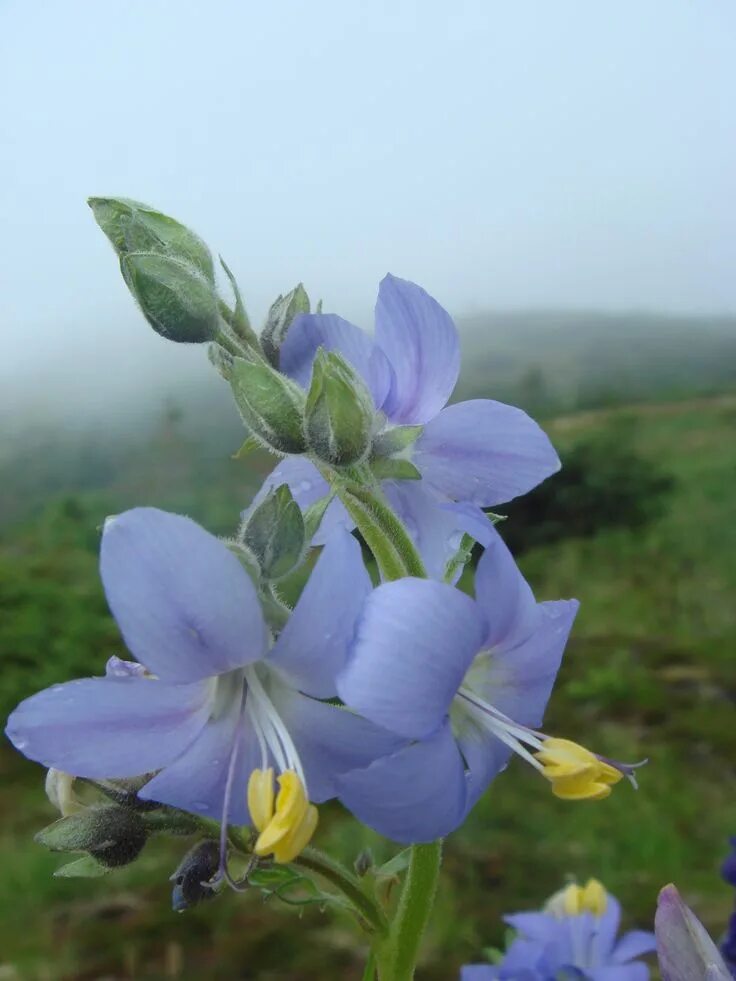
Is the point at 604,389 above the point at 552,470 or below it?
below

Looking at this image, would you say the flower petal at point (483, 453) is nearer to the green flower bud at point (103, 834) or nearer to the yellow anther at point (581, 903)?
the green flower bud at point (103, 834)

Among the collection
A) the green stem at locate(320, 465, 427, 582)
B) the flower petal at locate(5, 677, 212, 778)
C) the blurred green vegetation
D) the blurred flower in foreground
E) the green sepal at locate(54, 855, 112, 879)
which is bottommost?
the blurred green vegetation

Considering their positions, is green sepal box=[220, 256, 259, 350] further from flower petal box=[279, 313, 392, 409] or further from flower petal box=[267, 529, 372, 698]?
flower petal box=[267, 529, 372, 698]

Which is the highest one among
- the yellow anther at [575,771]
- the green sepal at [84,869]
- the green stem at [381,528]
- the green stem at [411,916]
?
the green stem at [381,528]

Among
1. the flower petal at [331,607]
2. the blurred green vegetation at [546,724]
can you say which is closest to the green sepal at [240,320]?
the flower petal at [331,607]

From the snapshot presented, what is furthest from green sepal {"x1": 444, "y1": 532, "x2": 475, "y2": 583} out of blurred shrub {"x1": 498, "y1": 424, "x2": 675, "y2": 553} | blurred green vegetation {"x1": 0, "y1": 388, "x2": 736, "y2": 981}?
blurred shrub {"x1": 498, "y1": 424, "x2": 675, "y2": 553}

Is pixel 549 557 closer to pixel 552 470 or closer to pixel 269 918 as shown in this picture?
pixel 269 918

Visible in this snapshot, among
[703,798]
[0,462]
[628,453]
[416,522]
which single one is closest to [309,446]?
[416,522]

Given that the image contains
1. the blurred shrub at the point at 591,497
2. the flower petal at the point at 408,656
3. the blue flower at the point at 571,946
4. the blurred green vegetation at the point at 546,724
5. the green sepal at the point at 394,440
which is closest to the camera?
the flower petal at the point at 408,656
